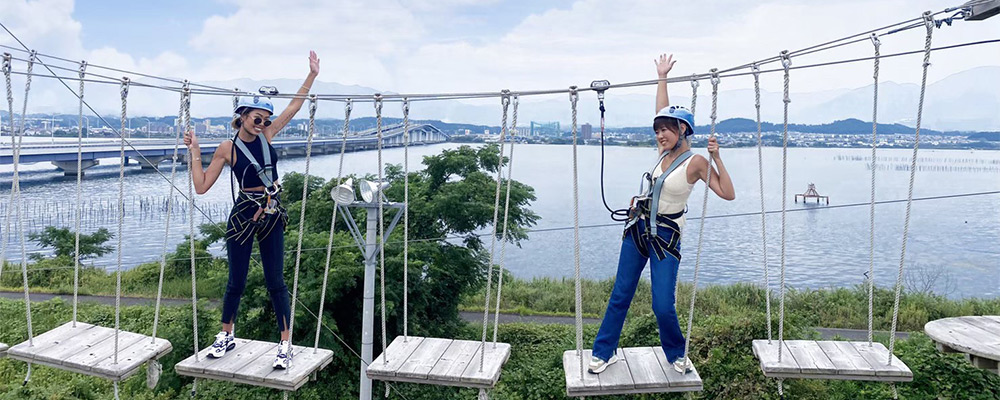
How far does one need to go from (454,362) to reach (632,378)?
122 centimetres

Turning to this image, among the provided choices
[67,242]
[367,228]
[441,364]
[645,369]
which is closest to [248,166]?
[367,228]

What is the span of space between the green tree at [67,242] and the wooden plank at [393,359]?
17388 mm

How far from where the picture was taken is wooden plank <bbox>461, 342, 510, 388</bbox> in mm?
4660

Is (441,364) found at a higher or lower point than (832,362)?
lower

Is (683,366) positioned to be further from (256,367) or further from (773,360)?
(256,367)

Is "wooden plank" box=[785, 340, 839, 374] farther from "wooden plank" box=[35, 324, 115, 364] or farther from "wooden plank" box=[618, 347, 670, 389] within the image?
"wooden plank" box=[35, 324, 115, 364]

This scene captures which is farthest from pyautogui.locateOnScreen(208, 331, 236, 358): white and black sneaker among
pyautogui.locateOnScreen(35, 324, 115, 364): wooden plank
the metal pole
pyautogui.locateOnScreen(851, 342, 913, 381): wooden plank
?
pyautogui.locateOnScreen(851, 342, 913, 381): wooden plank

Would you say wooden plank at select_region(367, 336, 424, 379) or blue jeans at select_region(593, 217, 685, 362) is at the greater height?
blue jeans at select_region(593, 217, 685, 362)

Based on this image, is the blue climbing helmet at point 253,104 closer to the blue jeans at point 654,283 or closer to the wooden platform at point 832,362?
the blue jeans at point 654,283

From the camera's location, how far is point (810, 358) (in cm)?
469

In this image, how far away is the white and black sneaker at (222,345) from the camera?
17.2 feet

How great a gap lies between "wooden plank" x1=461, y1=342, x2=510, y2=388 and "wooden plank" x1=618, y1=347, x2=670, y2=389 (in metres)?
0.86

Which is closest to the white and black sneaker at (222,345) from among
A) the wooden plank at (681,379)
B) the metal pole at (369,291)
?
the metal pole at (369,291)

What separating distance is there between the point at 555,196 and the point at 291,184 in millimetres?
12288
